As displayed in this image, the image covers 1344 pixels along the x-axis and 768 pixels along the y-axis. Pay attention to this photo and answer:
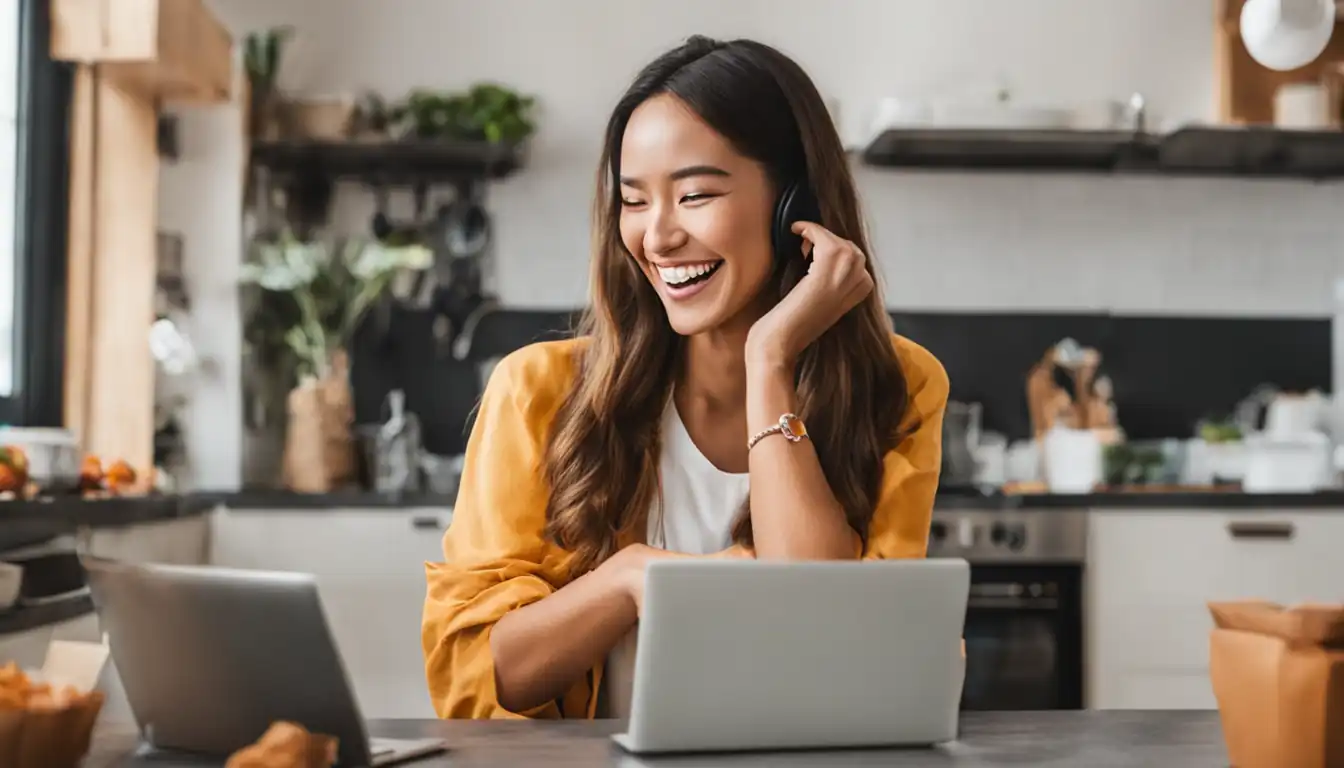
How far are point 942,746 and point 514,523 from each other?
2.16ft

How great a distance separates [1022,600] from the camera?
3.28m

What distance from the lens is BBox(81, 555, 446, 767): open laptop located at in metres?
0.85

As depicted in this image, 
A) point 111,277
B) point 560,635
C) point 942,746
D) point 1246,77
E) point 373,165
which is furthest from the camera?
point 1246,77

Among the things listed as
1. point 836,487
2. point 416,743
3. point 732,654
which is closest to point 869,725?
point 732,654

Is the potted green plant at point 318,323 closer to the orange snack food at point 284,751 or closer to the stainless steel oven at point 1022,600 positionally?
the stainless steel oven at point 1022,600

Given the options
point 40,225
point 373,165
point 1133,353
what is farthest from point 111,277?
point 1133,353

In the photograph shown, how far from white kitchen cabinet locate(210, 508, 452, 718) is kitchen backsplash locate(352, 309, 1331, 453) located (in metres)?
0.64

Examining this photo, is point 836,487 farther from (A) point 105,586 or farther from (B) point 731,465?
(A) point 105,586

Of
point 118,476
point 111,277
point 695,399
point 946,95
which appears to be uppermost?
point 946,95

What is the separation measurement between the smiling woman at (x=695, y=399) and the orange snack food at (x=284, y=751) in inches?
22.6

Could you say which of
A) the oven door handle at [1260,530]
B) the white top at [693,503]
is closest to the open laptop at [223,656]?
the white top at [693,503]

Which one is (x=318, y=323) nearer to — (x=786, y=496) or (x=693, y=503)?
(x=693, y=503)

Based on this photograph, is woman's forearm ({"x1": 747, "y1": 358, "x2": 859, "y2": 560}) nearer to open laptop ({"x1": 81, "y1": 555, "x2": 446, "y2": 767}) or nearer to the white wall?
open laptop ({"x1": 81, "y1": 555, "x2": 446, "y2": 767})

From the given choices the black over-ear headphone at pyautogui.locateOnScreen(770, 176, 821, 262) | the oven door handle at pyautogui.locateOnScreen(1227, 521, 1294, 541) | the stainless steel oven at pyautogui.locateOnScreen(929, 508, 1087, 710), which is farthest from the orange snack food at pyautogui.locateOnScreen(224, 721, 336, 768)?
the oven door handle at pyautogui.locateOnScreen(1227, 521, 1294, 541)
